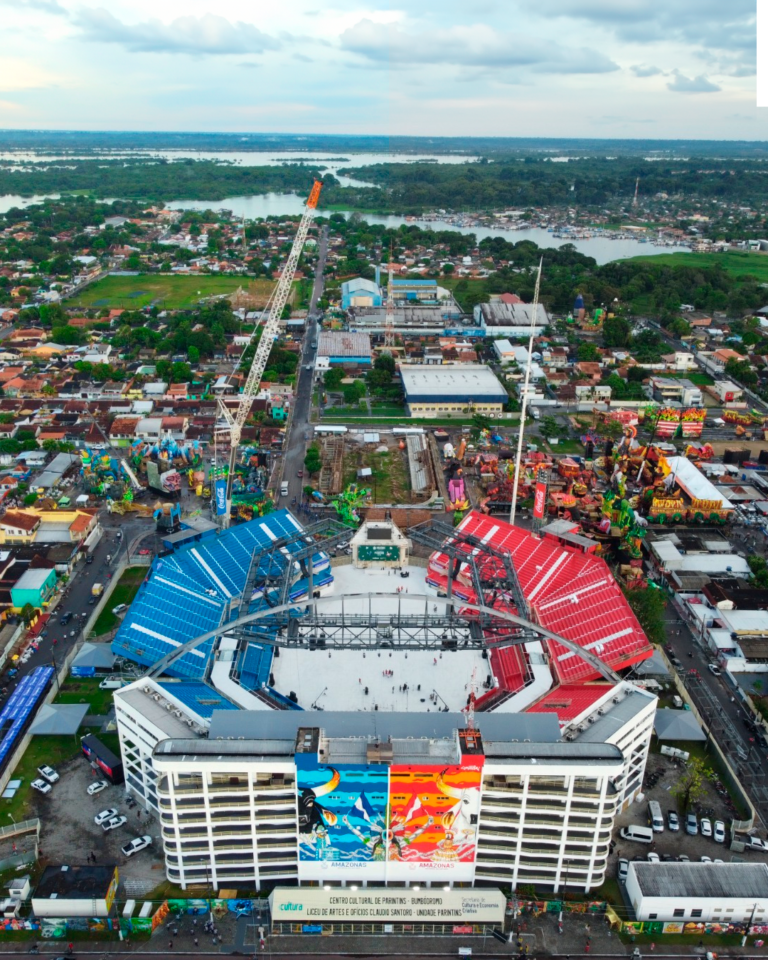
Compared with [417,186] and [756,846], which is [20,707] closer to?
[756,846]

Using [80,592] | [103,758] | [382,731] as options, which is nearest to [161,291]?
[80,592]

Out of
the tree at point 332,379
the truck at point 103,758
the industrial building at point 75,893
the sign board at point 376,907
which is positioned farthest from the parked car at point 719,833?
the tree at point 332,379

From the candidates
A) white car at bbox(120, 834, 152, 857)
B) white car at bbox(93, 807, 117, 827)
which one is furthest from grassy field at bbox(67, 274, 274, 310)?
white car at bbox(120, 834, 152, 857)

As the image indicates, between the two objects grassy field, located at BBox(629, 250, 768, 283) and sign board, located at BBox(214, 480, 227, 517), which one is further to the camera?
grassy field, located at BBox(629, 250, 768, 283)

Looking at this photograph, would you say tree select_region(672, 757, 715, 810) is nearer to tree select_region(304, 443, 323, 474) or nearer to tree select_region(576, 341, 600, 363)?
tree select_region(304, 443, 323, 474)

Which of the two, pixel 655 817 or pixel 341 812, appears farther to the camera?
pixel 655 817

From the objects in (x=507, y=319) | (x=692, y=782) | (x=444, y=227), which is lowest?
(x=692, y=782)

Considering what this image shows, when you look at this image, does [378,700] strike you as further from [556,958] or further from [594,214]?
[594,214]

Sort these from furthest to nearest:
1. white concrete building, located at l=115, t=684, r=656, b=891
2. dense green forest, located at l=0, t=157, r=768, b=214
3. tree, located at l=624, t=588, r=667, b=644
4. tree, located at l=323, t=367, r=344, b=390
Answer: dense green forest, located at l=0, t=157, r=768, b=214
tree, located at l=323, t=367, r=344, b=390
tree, located at l=624, t=588, r=667, b=644
white concrete building, located at l=115, t=684, r=656, b=891
